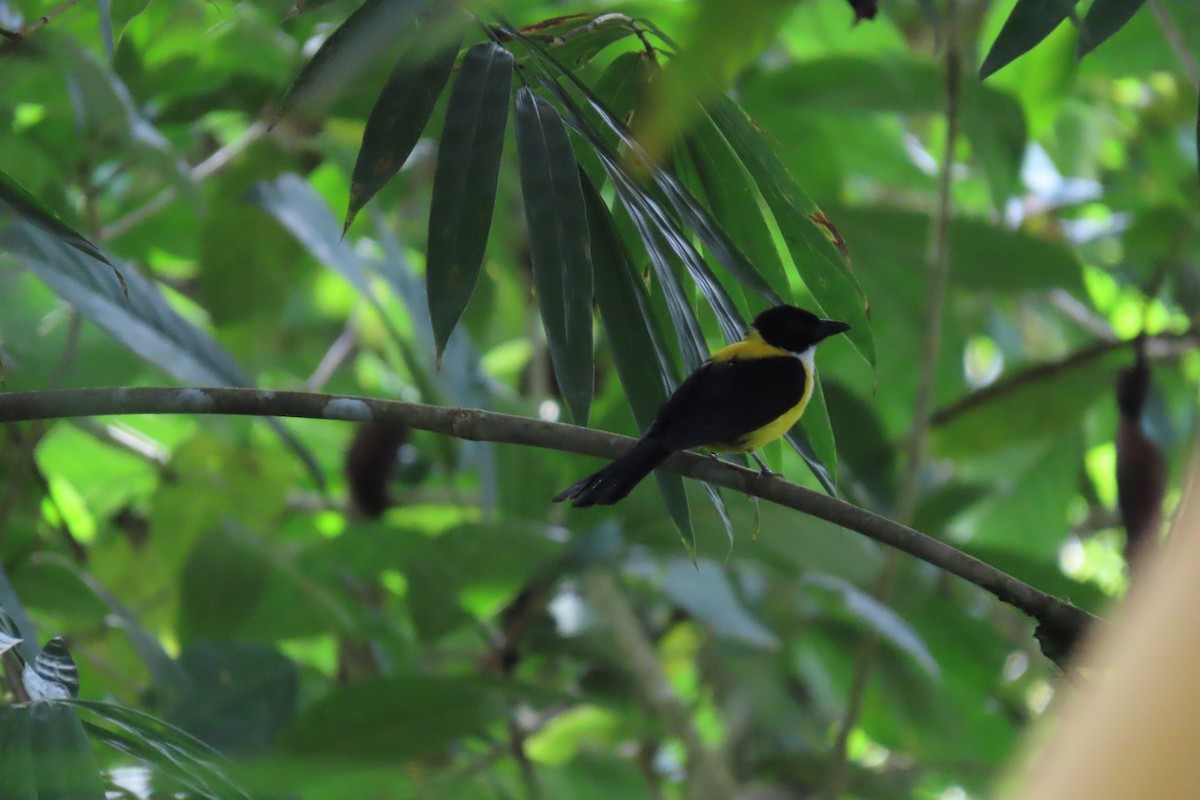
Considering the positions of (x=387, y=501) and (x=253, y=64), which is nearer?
(x=253, y=64)

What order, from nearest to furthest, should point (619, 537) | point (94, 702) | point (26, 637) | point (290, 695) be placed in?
point (94, 702) → point (26, 637) → point (290, 695) → point (619, 537)

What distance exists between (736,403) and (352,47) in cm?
102

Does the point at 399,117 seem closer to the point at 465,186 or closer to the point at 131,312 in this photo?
the point at 465,186

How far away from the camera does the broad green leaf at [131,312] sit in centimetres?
207

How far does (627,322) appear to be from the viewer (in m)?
1.69

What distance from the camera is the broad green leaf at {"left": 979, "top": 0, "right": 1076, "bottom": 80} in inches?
55.7

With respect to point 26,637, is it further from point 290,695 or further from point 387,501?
point 387,501

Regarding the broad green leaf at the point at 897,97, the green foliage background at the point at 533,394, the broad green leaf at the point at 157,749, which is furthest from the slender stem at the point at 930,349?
the broad green leaf at the point at 157,749

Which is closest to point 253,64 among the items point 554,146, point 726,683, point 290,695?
point 290,695

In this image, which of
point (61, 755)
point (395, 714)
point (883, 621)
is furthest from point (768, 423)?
point (61, 755)

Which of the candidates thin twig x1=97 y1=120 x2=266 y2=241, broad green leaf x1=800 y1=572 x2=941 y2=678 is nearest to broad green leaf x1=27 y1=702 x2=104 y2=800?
broad green leaf x1=800 y1=572 x2=941 y2=678

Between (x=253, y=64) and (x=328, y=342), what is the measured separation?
2293mm

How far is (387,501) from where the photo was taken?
3961mm

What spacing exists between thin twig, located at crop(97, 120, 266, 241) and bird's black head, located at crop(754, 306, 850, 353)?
4.97 ft
